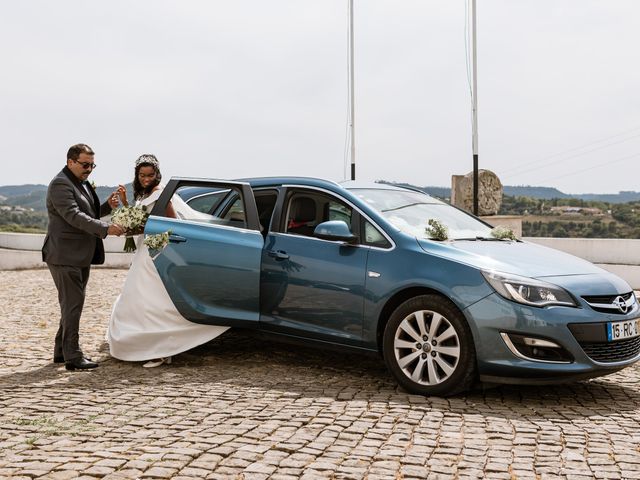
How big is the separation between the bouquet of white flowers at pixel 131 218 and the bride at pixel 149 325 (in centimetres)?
10

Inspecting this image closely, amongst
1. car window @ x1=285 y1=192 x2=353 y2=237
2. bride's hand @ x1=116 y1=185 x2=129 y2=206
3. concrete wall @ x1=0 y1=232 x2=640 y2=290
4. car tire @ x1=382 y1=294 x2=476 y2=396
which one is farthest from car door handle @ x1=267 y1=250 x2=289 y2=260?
concrete wall @ x1=0 y1=232 x2=640 y2=290

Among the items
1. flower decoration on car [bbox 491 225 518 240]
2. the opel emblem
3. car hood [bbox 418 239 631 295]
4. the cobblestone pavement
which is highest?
flower decoration on car [bbox 491 225 518 240]

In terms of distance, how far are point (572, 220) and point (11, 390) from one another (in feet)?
169

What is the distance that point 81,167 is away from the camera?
7.33 m

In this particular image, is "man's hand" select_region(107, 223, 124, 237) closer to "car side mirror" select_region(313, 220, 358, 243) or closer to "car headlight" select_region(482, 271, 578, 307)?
"car side mirror" select_region(313, 220, 358, 243)

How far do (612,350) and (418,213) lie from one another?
1.94 m

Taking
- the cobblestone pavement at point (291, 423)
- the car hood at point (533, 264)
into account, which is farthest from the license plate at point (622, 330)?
the cobblestone pavement at point (291, 423)

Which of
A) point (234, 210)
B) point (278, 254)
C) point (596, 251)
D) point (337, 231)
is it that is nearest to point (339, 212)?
point (337, 231)

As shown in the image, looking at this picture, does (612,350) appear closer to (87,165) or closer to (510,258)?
(510,258)

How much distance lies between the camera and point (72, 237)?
7.28 m

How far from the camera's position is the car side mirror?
6.50m

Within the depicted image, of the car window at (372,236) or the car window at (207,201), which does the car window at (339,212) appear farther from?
the car window at (207,201)

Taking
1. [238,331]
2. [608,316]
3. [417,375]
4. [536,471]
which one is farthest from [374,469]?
[238,331]

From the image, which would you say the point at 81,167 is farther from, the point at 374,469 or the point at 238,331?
the point at 374,469
